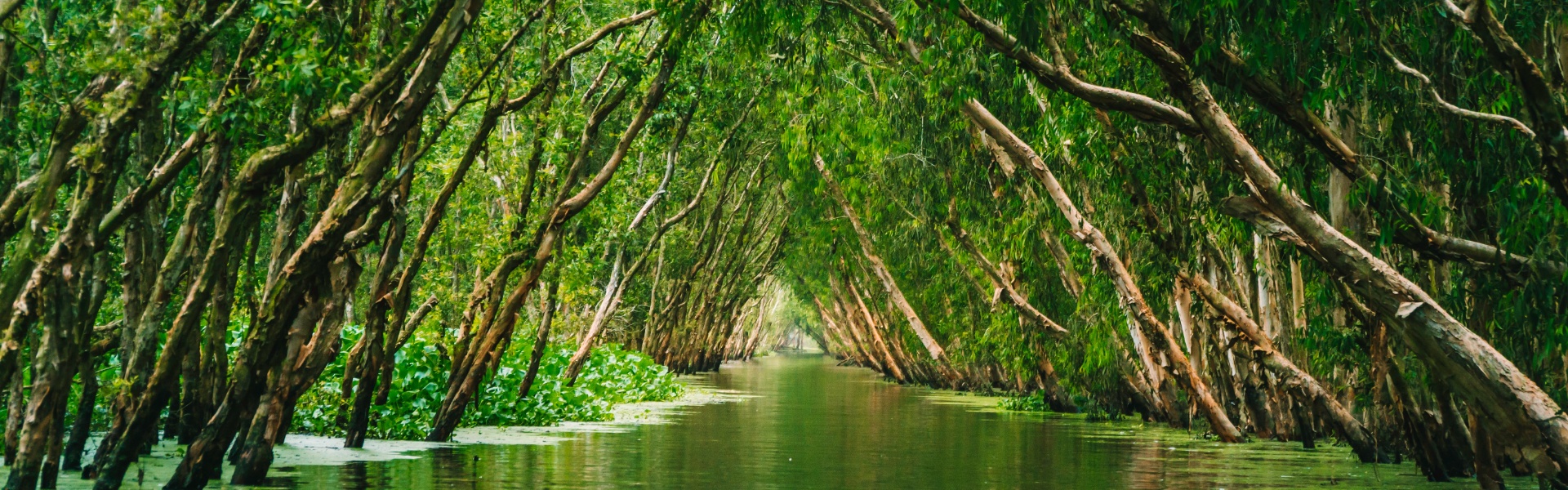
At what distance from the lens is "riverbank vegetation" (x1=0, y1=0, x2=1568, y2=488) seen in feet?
28.8

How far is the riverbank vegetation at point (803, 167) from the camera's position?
877 cm

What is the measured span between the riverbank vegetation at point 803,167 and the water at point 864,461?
802mm

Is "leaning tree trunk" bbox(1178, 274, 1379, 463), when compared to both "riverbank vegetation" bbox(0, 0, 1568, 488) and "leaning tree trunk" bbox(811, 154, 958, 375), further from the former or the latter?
"leaning tree trunk" bbox(811, 154, 958, 375)

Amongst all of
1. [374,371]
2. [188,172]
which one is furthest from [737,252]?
[188,172]

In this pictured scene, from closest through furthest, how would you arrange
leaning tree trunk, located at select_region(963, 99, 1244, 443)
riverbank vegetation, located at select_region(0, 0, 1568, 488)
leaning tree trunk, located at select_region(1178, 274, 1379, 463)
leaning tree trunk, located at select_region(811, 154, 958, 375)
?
riverbank vegetation, located at select_region(0, 0, 1568, 488), leaning tree trunk, located at select_region(1178, 274, 1379, 463), leaning tree trunk, located at select_region(963, 99, 1244, 443), leaning tree trunk, located at select_region(811, 154, 958, 375)

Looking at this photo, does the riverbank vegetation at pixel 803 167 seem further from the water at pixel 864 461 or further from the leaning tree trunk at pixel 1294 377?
the water at pixel 864 461

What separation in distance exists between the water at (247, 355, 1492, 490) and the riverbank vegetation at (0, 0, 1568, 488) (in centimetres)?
80

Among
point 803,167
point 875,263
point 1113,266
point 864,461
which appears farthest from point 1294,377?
point 875,263

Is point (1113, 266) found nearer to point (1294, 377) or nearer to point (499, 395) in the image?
point (1294, 377)

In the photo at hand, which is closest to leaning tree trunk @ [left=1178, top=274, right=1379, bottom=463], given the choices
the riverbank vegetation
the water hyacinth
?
the riverbank vegetation

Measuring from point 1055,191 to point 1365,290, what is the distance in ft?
27.5

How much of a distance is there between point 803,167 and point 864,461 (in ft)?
42.8

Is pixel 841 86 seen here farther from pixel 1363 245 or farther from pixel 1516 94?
pixel 1516 94

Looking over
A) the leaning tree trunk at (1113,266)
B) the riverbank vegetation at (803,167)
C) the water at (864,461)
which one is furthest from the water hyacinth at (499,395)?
the leaning tree trunk at (1113,266)
